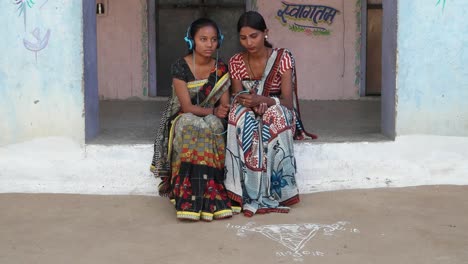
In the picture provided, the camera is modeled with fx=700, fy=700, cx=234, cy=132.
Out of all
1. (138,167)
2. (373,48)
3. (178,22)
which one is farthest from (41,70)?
(373,48)

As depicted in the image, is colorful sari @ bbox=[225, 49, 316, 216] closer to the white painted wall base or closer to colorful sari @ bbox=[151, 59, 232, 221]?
colorful sari @ bbox=[151, 59, 232, 221]

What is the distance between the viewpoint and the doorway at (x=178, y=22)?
31.6 feet

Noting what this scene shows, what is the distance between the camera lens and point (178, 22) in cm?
967

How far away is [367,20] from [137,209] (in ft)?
19.3

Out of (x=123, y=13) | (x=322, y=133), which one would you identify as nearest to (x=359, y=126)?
(x=322, y=133)

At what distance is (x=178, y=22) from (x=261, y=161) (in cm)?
540

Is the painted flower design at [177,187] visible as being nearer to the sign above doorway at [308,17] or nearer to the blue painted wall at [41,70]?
the blue painted wall at [41,70]

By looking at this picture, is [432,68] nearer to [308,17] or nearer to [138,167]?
[138,167]

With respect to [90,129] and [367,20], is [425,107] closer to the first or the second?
[90,129]

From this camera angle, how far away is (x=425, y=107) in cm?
521

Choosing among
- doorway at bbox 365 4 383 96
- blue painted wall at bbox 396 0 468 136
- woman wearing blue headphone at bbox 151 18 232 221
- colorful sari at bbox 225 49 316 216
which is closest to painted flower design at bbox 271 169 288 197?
colorful sari at bbox 225 49 316 216

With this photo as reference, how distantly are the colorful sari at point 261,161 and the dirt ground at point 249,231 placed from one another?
0.42ft

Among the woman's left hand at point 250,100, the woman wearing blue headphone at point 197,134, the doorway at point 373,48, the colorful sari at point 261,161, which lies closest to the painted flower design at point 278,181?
the colorful sari at point 261,161

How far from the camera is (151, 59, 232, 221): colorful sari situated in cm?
446
